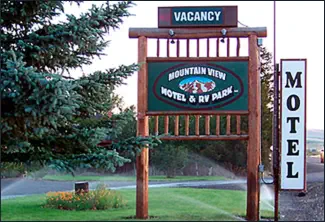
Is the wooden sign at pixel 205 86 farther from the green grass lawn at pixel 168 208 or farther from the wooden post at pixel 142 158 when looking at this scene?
the green grass lawn at pixel 168 208

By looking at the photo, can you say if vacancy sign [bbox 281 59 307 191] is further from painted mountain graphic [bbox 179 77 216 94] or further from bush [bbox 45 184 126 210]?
bush [bbox 45 184 126 210]

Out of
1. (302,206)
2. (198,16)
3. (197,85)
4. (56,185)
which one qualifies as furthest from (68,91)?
(302,206)

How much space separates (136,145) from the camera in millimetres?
4699

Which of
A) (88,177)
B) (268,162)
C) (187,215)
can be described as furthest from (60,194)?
(268,162)

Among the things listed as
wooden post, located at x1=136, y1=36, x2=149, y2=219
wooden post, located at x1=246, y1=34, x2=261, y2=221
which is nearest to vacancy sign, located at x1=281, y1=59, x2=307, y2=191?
wooden post, located at x1=246, y1=34, x2=261, y2=221

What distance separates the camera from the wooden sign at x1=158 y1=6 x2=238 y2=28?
7.54m

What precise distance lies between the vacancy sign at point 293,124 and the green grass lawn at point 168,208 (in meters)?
0.94

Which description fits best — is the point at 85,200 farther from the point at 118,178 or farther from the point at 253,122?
the point at 253,122

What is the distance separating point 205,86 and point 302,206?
393cm

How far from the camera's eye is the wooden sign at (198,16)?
7535 mm

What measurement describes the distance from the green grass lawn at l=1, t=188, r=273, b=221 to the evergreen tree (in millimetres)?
1866

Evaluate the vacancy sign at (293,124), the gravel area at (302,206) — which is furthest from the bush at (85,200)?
the gravel area at (302,206)

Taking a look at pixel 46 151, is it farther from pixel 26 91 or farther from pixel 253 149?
pixel 253 149

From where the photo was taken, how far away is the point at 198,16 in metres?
7.58
